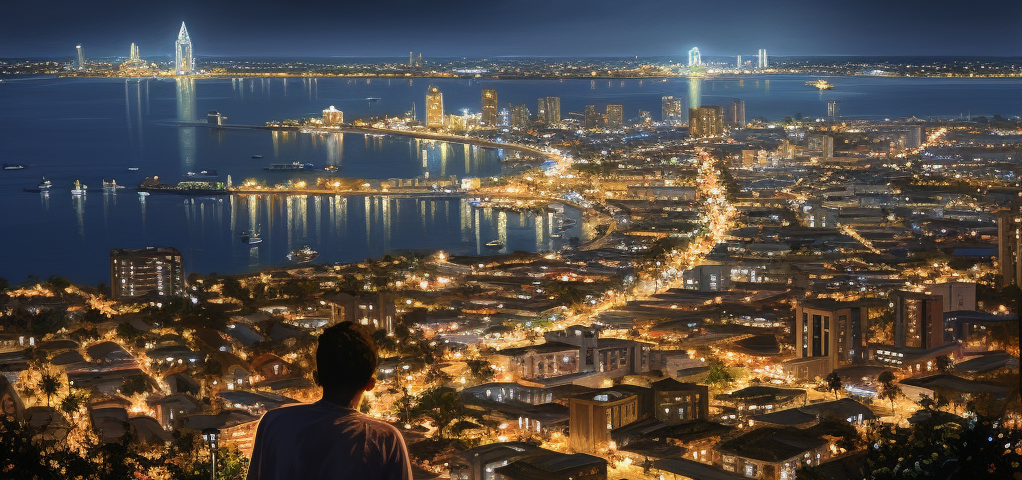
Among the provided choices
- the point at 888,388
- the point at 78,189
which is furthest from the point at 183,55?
the point at 888,388

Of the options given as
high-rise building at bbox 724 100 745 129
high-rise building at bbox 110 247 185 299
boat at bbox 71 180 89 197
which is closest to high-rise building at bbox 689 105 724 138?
high-rise building at bbox 724 100 745 129

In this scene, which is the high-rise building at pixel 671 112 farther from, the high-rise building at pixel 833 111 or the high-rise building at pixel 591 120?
the high-rise building at pixel 833 111

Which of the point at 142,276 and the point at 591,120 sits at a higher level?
the point at 591,120

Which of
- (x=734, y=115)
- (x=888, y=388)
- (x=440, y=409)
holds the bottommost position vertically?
(x=888, y=388)

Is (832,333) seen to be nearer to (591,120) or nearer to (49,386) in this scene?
(49,386)

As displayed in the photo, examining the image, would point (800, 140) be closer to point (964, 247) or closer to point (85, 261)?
point (964, 247)

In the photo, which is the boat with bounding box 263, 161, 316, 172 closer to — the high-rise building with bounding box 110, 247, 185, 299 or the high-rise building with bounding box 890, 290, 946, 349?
the high-rise building with bounding box 110, 247, 185, 299
